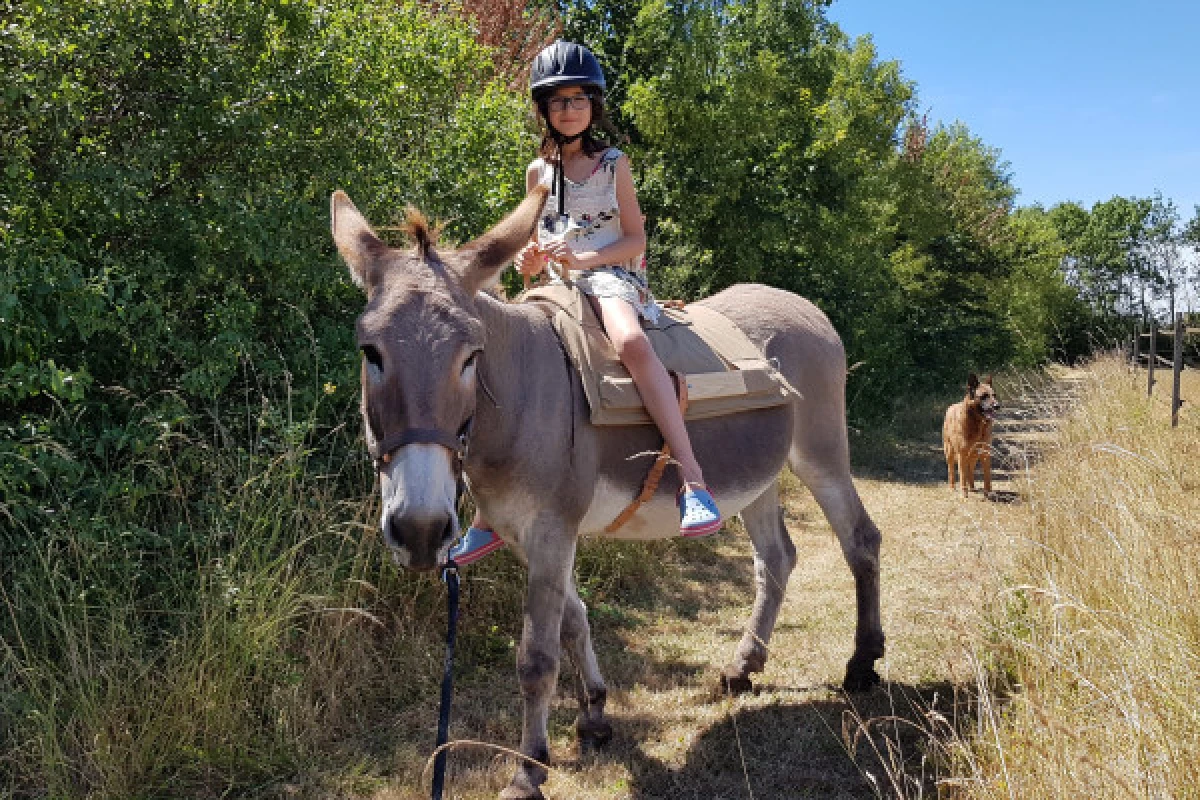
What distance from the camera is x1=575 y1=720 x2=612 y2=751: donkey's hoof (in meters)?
3.73

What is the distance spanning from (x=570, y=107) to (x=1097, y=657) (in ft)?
9.95

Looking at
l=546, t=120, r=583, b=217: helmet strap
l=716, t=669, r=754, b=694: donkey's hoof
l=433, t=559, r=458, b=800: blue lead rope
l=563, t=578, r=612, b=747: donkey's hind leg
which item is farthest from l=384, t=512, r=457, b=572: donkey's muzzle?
l=716, t=669, r=754, b=694: donkey's hoof

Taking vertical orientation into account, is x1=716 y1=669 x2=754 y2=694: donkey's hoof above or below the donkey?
below

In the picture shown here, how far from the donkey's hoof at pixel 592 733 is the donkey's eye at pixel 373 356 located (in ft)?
7.32

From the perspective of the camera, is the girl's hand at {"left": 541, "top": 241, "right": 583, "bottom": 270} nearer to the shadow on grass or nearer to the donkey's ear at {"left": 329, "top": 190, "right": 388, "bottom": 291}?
the donkey's ear at {"left": 329, "top": 190, "right": 388, "bottom": 291}

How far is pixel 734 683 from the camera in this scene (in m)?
4.30

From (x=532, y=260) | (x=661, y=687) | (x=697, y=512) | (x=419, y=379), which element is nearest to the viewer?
(x=419, y=379)

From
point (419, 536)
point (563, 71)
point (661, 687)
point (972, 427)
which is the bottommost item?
point (661, 687)

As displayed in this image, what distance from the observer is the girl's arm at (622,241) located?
3.40 m

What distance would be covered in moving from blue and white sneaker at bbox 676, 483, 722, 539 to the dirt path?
82 cm

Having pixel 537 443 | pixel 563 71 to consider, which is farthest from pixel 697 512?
pixel 563 71

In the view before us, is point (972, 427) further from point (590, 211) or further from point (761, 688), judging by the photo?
point (590, 211)

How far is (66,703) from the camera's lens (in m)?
3.21

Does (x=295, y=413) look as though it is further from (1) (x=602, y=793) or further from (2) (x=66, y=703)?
(1) (x=602, y=793)
